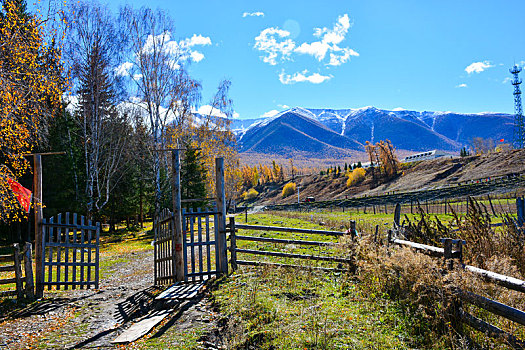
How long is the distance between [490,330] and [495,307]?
307mm

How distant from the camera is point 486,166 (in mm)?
81250

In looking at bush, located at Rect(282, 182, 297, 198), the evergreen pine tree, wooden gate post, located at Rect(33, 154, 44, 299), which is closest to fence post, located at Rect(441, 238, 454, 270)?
wooden gate post, located at Rect(33, 154, 44, 299)

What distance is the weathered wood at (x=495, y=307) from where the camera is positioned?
407 centimetres

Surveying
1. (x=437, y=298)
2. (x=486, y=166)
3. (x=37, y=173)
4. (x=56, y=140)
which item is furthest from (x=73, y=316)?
(x=486, y=166)

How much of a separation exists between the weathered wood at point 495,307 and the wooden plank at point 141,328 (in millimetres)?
5025

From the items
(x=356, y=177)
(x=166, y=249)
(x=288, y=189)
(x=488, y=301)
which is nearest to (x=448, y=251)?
(x=488, y=301)

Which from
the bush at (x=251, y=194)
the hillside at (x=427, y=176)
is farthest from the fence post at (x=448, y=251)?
the bush at (x=251, y=194)

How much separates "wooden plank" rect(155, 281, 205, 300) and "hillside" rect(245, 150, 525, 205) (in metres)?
73.4

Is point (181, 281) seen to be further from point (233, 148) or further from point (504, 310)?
point (233, 148)

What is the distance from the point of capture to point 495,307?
14.4 ft

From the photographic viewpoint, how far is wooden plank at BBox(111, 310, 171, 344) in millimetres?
5540

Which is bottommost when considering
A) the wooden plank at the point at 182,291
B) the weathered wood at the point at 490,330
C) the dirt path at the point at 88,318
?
the dirt path at the point at 88,318

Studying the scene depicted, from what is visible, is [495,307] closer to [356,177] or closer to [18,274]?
[18,274]

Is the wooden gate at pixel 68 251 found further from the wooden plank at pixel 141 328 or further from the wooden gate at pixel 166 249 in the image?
the wooden plank at pixel 141 328
